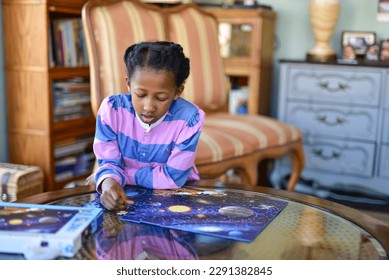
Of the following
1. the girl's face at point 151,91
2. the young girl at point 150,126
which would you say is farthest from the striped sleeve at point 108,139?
the girl's face at point 151,91

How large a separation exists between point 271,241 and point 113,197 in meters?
0.37

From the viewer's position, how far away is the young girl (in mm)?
1321

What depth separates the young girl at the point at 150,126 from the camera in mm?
1321

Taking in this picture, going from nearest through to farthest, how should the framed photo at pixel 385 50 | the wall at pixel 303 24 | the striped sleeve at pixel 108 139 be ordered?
the striped sleeve at pixel 108 139
the framed photo at pixel 385 50
the wall at pixel 303 24

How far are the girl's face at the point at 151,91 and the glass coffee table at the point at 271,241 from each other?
11.4 inches

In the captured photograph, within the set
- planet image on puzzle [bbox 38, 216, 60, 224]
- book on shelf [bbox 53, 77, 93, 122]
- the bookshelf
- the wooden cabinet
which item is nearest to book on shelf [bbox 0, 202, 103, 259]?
planet image on puzzle [bbox 38, 216, 60, 224]

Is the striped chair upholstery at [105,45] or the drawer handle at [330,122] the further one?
the drawer handle at [330,122]

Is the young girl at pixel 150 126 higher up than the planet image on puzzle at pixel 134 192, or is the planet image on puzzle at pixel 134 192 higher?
the young girl at pixel 150 126

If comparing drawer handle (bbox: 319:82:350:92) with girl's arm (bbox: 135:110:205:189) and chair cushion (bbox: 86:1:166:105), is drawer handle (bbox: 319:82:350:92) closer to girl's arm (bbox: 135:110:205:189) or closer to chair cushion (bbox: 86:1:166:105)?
chair cushion (bbox: 86:1:166:105)

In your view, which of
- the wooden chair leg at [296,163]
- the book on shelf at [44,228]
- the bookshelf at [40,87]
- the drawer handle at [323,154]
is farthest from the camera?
the drawer handle at [323,154]

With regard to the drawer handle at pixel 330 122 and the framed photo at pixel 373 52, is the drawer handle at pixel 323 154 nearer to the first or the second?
the drawer handle at pixel 330 122
